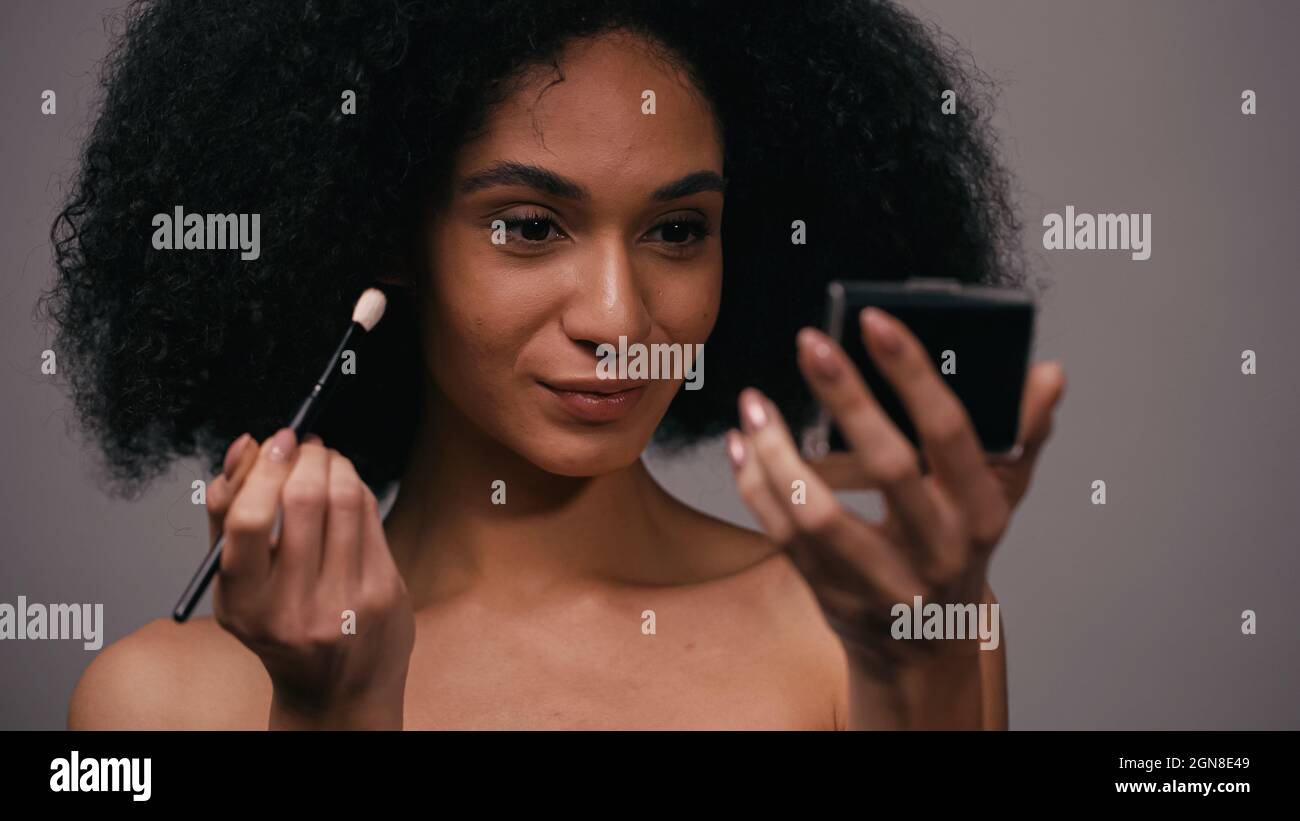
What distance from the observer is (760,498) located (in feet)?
5.92

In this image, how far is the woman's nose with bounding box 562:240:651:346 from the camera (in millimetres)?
2439

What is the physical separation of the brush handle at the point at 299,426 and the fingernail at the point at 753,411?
2.22ft

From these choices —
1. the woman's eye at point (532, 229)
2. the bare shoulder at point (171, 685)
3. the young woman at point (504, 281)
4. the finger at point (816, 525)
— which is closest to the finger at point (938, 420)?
the finger at point (816, 525)

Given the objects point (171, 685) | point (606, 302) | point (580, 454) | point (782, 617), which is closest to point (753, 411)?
point (606, 302)

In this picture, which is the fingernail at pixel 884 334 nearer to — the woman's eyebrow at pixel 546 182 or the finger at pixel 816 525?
the finger at pixel 816 525

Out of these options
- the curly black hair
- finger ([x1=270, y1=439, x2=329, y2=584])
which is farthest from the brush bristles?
finger ([x1=270, y1=439, x2=329, y2=584])

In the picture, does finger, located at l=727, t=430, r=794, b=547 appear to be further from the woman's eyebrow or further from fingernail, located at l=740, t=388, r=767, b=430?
the woman's eyebrow

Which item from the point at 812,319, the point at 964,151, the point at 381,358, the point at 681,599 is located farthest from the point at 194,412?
the point at 964,151

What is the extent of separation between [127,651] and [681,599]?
93 cm

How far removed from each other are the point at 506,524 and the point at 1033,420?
1.17 m

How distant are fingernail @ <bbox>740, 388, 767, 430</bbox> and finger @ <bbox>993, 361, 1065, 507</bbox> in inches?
11.7
